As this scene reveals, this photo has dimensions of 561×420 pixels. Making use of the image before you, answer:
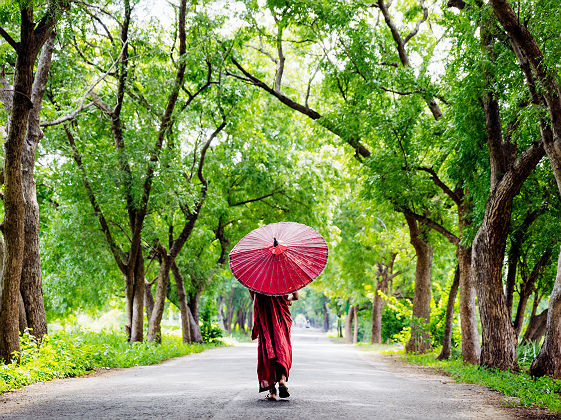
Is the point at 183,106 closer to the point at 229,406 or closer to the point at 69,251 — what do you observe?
the point at 69,251

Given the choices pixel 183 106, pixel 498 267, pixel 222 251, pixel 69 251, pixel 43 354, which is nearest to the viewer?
pixel 43 354

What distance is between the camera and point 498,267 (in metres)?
11.7

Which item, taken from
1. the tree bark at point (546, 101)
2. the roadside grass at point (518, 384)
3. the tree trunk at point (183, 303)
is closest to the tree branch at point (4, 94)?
the tree bark at point (546, 101)

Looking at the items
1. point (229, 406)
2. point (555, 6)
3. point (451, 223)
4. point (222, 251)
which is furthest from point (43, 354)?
point (222, 251)

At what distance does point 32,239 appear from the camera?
431 inches

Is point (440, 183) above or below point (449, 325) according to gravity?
above

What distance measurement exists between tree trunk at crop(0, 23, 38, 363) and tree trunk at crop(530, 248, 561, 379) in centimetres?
882

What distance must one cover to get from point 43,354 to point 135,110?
8125 mm

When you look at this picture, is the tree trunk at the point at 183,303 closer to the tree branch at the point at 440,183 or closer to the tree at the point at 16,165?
the tree branch at the point at 440,183

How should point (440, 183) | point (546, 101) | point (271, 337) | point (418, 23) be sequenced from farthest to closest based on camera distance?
point (418, 23)
point (440, 183)
point (546, 101)
point (271, 337)

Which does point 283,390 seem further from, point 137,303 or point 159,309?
point 159,309

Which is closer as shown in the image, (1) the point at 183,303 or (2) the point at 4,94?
(2) the point at 4,94

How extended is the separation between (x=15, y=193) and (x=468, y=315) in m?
11.3

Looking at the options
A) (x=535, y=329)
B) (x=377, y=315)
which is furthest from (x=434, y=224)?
(x=377, y=315)
